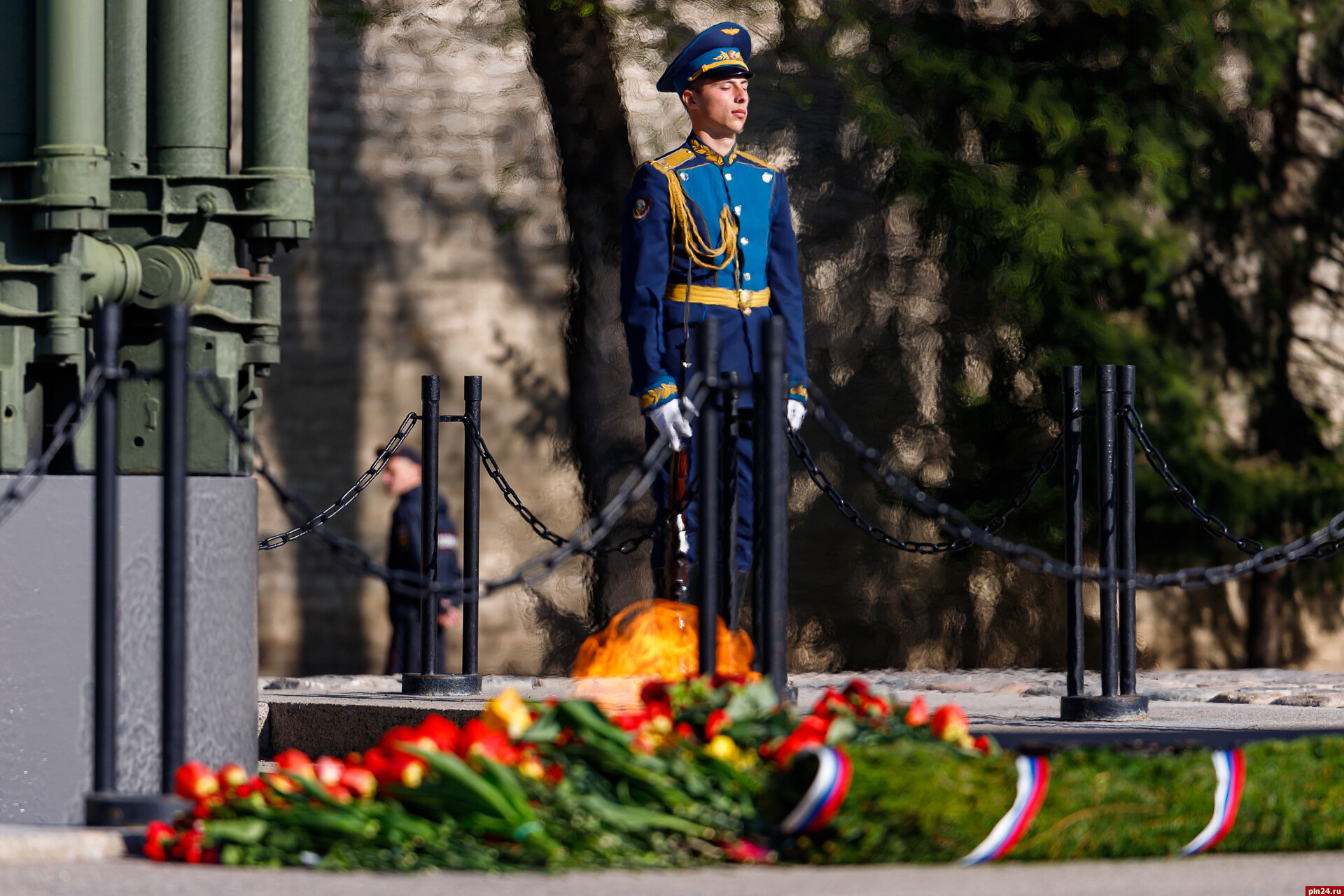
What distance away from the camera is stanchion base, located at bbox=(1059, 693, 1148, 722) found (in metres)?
6.53

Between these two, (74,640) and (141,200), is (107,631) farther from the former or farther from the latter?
(141,200)

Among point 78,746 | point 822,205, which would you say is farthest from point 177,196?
point 822,205

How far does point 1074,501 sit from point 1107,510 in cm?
12

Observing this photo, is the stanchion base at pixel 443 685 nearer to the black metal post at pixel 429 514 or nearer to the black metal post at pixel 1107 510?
the black metal post at pixel 429 514

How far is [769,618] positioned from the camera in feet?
15.7

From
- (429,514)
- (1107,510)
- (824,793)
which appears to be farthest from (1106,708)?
(824,793)

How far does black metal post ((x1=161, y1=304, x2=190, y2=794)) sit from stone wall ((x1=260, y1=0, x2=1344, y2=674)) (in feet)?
20.2

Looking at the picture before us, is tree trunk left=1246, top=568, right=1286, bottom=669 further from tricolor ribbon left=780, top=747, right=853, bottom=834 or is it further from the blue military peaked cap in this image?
tricolor ribbon left=780, top=747, right=853, bottom=834

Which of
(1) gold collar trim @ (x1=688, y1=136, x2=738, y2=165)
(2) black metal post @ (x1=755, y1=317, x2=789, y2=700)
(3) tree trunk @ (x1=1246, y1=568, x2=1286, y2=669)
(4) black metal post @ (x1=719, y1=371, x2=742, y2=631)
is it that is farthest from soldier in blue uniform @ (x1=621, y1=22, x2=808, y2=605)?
(3) tree trunk @ (x1=1246, y1=568, x2=1286, y2=669)

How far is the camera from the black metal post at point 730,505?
18.4 ft

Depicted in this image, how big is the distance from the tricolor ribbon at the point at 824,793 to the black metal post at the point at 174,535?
4.58 ft

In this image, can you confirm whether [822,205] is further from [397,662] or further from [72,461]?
[72,461]

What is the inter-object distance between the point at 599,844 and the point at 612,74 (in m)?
6.97

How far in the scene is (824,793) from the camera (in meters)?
3.68
